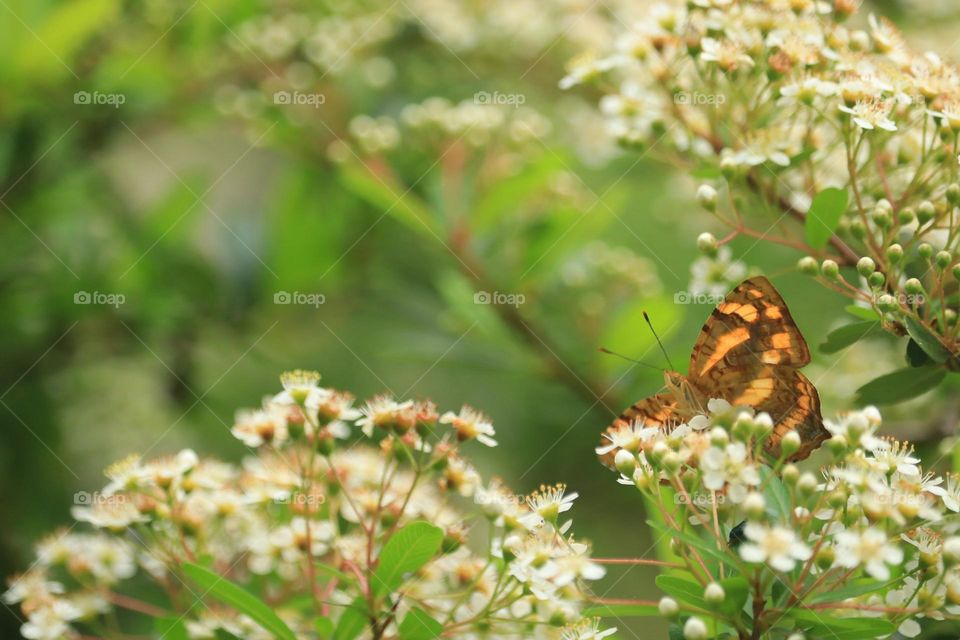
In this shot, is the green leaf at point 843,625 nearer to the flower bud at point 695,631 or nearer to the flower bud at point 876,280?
the flower bud at point 695,631

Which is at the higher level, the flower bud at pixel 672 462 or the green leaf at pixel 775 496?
the flower bud at pixel 672 462

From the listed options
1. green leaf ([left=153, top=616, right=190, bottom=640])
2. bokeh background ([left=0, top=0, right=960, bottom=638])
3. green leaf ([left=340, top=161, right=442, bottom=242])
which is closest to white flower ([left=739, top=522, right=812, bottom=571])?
green leaf ([left=153, top=616, right=190, bottom=640])

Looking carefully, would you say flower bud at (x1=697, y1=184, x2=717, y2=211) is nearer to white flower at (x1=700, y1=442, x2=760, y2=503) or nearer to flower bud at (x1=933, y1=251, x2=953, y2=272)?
flower bud at (x1=933, y1=251, x2=953, y2=272)

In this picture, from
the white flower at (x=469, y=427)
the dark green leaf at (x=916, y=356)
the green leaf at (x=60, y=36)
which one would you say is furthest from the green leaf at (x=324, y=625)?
the green leaf at (x=60, y=36)

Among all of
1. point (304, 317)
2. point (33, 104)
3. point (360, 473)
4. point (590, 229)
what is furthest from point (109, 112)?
point (360, 473)

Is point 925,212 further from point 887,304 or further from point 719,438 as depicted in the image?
point 719,438
